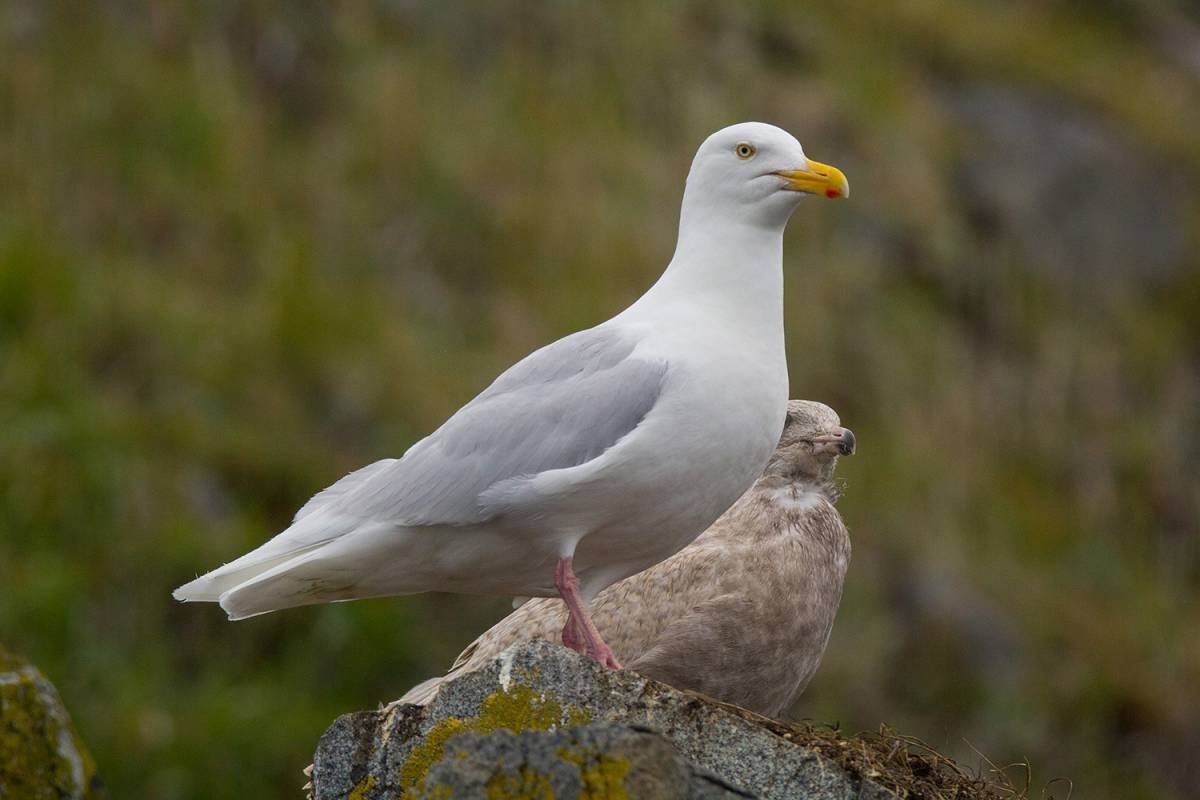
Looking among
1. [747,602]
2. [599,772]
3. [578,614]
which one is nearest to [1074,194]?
[747,602]

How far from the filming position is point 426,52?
46.9 ft

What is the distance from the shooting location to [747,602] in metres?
6.57

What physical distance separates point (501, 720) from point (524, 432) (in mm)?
1143

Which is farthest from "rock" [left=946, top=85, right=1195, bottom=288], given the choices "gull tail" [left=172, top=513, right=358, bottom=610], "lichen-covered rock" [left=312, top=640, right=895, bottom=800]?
"lichen-covered rock" [left=312, top=640, right=895, bottom=800]

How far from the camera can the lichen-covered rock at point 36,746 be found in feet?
18.6

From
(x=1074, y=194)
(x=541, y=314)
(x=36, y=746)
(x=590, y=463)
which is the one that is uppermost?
(x=590, y=463)

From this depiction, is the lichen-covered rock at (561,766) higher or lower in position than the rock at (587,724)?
higher

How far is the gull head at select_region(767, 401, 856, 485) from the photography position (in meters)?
7.15

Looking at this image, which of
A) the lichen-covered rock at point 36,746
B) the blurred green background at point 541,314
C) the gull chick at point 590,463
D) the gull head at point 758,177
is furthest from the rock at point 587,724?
the blurred green background at point 541,314

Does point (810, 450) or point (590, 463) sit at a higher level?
point (590, 463)

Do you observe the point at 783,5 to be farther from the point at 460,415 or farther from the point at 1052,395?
the point at 460,415

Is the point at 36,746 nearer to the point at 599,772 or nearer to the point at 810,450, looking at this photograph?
the point at 599,772

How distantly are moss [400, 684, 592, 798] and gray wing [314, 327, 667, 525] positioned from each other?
0.85 metres

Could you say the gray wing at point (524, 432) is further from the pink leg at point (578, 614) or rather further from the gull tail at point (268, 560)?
the pink leg at point (578, 614)
